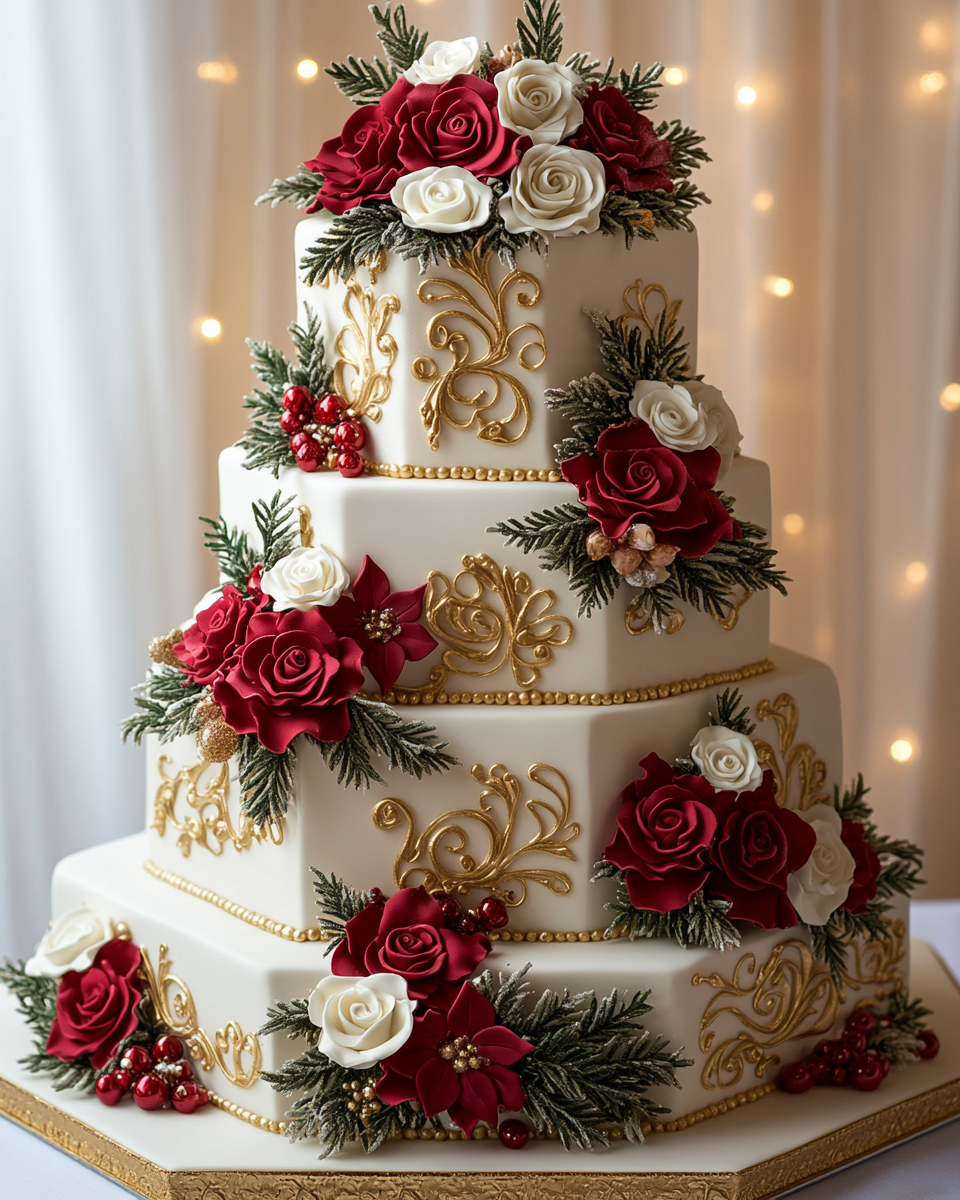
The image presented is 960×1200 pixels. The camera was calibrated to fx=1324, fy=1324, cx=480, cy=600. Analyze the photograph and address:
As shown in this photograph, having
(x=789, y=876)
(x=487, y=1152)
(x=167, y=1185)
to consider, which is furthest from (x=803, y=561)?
(x=167, y=1185)

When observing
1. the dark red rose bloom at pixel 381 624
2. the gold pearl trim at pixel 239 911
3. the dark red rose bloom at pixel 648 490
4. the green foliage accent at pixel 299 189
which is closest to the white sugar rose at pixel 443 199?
the green foliage accent at pixel 299 189

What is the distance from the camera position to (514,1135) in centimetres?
177

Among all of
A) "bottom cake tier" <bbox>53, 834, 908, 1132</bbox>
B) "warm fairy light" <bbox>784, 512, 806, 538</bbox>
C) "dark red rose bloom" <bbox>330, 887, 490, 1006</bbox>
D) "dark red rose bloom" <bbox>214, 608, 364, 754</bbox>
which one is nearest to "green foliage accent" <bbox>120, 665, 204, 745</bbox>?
"dark red rose bloom" <bbox>214, 608, 364, 754</bbox>

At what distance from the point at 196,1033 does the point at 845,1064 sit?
968mm

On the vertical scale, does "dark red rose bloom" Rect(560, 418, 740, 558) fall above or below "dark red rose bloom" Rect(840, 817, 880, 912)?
above

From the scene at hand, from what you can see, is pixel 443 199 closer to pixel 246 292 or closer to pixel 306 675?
pixel 306 675

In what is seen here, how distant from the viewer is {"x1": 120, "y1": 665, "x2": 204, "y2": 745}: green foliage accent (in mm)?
1899

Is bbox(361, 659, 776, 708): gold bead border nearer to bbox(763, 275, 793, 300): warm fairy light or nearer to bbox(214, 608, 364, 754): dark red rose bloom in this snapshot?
bbox(214, 608, 364, 754): dark red rose bloom

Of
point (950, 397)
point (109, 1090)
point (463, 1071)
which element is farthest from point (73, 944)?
point (950, 397)

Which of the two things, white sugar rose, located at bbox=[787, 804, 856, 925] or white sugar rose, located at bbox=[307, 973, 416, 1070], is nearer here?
white sugar rose, located at bbox=[307, 973, 416, 1070]

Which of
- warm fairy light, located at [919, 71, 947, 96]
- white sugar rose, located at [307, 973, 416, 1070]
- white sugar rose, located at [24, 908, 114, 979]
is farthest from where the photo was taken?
warm fairy light, located at [919, 71, 947, 96]

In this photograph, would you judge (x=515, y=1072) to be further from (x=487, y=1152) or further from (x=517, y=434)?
(x=517, y=434)

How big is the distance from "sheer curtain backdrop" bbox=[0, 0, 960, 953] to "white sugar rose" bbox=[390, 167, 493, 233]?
1103 millimetres

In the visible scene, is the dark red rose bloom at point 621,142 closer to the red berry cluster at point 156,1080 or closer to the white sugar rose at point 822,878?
the white sugar rose at point 822,878
